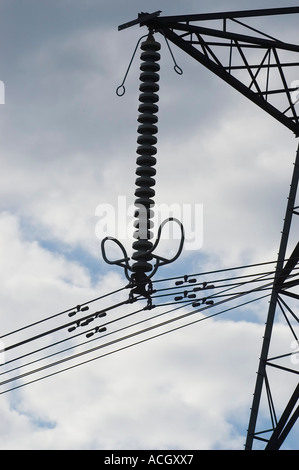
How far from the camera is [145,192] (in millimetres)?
17688

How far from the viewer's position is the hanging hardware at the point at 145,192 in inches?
677

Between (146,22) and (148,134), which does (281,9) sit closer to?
(146,22)

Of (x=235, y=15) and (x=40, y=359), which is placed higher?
(x=235, y=15)

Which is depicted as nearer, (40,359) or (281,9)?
(40,359)

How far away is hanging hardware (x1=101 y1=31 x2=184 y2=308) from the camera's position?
17203 millimetres

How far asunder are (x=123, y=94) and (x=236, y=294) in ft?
12.6

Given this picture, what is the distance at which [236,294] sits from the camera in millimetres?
18938
